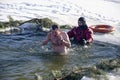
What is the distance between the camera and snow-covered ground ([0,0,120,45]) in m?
17.8

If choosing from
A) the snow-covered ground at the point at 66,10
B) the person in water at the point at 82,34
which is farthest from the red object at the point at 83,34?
the snow-covered ground at the point at 66,10

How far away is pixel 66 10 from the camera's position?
762 inches

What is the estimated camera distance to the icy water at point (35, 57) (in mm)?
9422

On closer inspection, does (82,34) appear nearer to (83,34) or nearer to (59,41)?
(83,34)

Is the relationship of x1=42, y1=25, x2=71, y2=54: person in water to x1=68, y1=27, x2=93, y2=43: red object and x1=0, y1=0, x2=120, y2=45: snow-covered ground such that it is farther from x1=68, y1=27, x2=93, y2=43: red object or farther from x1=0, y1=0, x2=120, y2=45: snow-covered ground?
x1=0, y1=0, x2=120, y2=45: snow-covered ground

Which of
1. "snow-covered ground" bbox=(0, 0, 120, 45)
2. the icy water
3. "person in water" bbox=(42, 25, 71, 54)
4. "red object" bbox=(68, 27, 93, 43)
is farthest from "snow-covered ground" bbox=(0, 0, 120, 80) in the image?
"person in water" bbox=(42, 25, 71, 54)

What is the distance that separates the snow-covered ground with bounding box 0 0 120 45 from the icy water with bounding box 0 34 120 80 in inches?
137

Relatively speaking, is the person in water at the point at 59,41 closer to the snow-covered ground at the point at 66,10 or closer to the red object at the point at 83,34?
the red object at the point at 83,34

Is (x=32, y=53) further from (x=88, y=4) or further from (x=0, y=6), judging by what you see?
(x=88, y=4)

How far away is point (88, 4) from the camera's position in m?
20.7

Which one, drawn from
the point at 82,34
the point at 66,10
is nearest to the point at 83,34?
the point at 82,34

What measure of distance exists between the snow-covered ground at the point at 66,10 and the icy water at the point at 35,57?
11.4ft

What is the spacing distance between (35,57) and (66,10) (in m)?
8.59

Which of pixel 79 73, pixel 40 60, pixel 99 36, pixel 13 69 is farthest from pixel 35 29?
pixel 79 73
